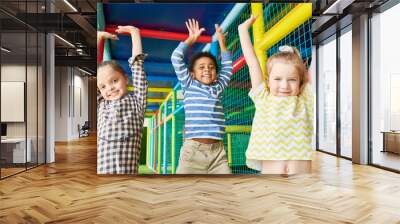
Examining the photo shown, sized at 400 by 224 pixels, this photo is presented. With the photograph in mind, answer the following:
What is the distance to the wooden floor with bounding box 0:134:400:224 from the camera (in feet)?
11.8

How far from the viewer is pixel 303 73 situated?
537 cm

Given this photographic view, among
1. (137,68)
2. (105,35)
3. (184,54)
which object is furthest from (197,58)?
(105,35)

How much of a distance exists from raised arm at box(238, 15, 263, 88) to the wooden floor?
4.74ft

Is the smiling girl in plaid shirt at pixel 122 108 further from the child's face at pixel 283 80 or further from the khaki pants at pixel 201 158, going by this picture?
the child's face at pixel 283 80

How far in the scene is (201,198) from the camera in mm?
4395

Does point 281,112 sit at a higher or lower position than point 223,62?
lower

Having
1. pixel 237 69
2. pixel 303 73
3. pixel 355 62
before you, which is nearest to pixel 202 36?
pixel 237 69

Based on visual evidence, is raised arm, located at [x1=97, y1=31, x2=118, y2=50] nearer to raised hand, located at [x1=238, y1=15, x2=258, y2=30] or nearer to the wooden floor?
raised hand, located at [x1=238, y1=15, x2=258, y2=30]

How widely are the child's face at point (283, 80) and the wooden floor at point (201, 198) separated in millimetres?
1262

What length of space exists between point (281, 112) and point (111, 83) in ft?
7.77

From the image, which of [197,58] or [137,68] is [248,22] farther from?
[137,68]

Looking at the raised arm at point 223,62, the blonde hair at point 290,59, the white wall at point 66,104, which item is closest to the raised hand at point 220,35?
the raised arm at point 223,62

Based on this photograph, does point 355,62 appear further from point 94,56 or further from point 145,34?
point 94,56

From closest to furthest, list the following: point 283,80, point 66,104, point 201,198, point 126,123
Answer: point 201,198
point 283,80
point 126,123
point 66,104
